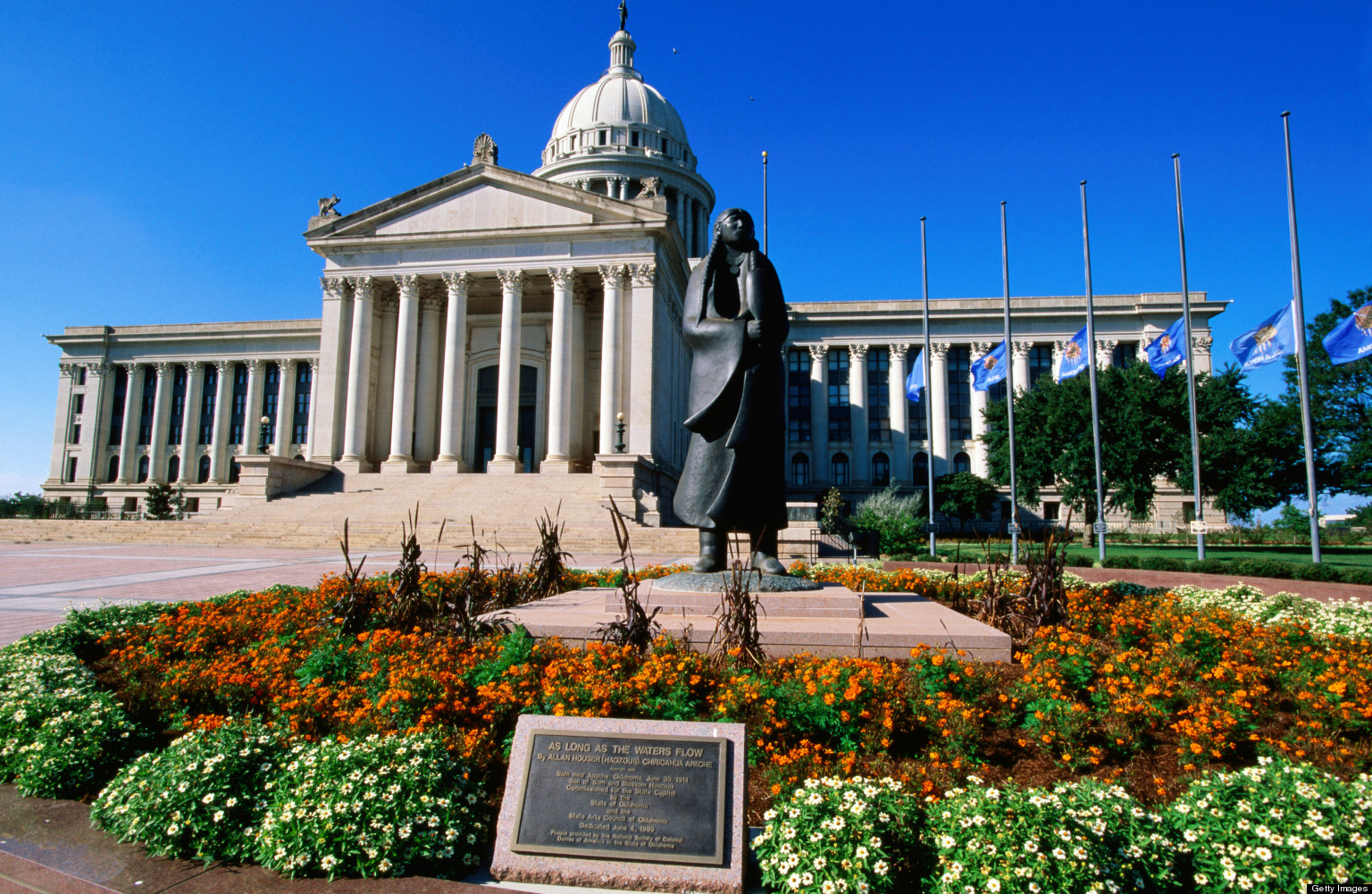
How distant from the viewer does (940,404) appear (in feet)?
198

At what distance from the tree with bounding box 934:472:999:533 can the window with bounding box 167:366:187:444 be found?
6366 centimetres

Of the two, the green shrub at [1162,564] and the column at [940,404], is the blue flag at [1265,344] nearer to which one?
the green shrub at [1162,564]

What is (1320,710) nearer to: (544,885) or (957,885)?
(957,885)

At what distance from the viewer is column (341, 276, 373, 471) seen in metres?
41.1

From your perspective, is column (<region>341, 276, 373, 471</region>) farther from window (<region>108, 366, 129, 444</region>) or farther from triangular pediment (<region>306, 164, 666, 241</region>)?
window (<region>108, 366, 129, 444</region>)

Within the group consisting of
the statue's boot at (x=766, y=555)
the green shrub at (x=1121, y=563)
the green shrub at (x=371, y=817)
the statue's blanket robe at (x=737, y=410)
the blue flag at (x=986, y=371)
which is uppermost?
the blue flag at (x=986, y=371)

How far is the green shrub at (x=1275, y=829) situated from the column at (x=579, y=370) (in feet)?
128

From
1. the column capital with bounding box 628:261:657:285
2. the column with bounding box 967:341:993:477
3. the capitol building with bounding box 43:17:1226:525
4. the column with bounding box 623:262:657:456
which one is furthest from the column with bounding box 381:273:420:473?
the column with bounding box 967:341:993:477

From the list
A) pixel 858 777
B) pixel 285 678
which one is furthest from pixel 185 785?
pixel 858 777

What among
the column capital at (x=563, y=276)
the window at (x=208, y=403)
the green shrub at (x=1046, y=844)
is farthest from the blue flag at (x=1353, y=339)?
the window at (x=208, y=403)

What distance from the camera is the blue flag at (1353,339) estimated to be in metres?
20.8

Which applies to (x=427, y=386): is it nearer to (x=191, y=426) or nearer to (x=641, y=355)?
(x=641, y=355)

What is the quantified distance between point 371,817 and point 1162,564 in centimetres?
2306

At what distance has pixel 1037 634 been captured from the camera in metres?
7.81
